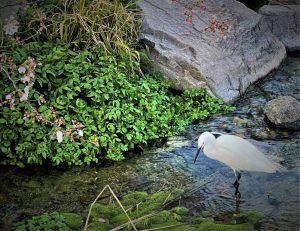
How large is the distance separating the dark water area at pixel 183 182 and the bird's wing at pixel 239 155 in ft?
1.18

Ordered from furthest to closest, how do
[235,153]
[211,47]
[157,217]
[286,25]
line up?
[286,25]
[211,47]
[235,153]
[157,217]

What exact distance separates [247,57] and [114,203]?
456cm

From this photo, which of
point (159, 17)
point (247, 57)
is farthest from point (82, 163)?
point (247, 57)

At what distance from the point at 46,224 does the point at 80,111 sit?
196 centimetres

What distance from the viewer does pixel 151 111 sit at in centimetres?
588

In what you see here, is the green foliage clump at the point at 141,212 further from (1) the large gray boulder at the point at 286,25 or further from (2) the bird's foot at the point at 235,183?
(1) the large gray boulder at the point at 286,25

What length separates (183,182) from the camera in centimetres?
489

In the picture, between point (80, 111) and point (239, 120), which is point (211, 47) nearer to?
point (239, 120)

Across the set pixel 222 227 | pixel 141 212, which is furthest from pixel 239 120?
pixel 141 212

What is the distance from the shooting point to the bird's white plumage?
444cm

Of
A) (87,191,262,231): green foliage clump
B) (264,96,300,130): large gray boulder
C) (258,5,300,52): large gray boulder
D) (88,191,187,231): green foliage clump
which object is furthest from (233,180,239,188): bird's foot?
(258,5,300,52): large gray boulder

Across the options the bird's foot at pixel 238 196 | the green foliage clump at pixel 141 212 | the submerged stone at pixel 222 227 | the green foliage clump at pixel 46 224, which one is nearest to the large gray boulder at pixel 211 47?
the bird's foot at pixel 238 196

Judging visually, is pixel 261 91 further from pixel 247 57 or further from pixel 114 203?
pixel 114 203

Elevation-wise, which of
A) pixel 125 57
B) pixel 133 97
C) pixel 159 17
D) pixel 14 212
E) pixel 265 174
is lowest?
pixel 14 212
